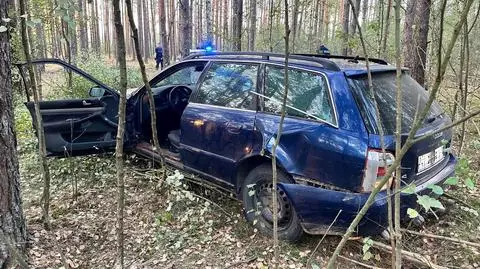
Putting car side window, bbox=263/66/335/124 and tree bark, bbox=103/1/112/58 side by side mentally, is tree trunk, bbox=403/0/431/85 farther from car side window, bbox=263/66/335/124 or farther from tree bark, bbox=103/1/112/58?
tree bark, bbox=103/1/112/58

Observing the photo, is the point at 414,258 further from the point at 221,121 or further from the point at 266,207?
the point at 221,121

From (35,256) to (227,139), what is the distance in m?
1.96

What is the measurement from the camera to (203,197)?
4352mm

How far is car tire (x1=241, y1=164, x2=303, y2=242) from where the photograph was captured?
345 centimetres

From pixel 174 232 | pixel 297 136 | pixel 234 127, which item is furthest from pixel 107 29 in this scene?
pixel 297 136

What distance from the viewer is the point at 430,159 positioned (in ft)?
11.0

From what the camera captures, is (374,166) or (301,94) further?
(301,94)

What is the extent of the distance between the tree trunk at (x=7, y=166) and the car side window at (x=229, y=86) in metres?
1.93

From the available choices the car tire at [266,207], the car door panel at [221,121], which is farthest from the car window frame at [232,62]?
the car tire at [266,207]

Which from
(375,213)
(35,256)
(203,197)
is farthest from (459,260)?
(35,256)

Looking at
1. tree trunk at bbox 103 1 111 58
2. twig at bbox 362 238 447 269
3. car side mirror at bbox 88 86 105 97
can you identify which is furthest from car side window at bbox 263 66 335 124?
tree trunk at bbox 103 1 111 58

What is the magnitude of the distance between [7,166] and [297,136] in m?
2.30

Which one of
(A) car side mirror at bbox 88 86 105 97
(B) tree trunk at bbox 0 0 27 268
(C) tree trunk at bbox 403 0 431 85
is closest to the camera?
(B) tree trunk at bbox 0 0 27 268

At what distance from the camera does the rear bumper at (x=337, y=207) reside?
9.84ft
